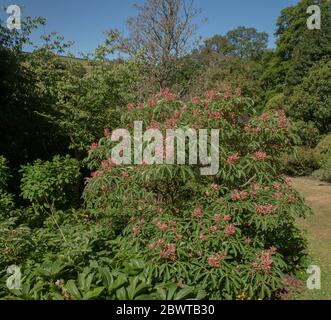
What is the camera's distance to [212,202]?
3771mm

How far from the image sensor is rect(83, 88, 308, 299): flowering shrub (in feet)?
11.2

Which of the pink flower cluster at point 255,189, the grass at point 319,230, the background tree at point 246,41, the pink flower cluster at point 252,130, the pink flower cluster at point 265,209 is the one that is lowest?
the grass at point 319,230

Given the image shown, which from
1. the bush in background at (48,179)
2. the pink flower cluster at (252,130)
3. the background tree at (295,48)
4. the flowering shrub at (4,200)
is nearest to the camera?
the pink flower cluster at (252,130)

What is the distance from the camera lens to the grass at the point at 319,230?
168 inches

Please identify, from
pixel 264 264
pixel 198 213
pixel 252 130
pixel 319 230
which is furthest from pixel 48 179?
pixel 319 230

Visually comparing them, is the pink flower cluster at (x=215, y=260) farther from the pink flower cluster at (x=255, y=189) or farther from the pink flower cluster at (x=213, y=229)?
the pink flower cluster at (x=255, y=189)

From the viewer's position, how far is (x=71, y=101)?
7.02 metres

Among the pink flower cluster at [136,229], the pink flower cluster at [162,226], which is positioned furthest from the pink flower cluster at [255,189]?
the pink flower cluster at [136,229]

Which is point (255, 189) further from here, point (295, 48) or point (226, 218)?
point (295, 48)

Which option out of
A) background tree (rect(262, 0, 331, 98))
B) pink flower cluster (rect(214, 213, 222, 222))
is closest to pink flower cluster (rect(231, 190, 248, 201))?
pink flower cluster (rect(214, 213, 222, 222))

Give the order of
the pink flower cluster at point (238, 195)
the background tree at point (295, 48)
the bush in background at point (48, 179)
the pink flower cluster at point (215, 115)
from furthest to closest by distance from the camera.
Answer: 1. the background tree at point (295, 48)
2. the bush in background at point (48, 179)
3. the pink flower cluster at point (215, 115)
4. the pink flower cluster at point (238, 195)

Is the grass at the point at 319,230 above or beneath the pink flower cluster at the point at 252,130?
beneath

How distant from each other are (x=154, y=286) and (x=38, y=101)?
5.37 m
